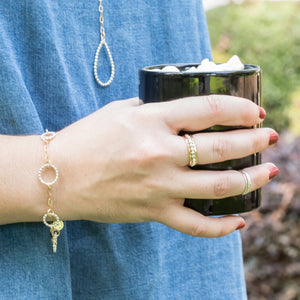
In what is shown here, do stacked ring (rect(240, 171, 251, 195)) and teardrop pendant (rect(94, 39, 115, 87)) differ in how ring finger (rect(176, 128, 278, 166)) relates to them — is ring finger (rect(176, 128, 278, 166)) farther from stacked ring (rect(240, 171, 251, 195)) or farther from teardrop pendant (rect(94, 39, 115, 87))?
teardrop pendant (rect(94, 39, 115, 87))

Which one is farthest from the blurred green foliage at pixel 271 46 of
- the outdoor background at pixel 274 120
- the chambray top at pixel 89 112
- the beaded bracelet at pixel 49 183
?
the beaded bracelet at pixel 49 183

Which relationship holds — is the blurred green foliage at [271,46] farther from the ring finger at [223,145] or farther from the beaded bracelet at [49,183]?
the beaded bracelet at [49,183]

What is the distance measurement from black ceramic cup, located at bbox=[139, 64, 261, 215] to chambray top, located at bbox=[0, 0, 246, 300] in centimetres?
20

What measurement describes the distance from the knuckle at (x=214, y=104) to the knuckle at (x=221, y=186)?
112 mm

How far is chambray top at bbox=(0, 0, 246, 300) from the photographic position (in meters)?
0.90

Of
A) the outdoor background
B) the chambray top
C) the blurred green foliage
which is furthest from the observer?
the blurred green foliage

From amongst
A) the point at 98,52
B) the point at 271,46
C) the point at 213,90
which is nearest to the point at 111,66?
the point at 98,52

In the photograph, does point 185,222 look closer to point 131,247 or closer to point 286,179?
point 131,247

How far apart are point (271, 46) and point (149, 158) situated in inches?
245

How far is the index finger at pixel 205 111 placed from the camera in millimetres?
772

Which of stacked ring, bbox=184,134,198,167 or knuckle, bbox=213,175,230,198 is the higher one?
stacked ring, bbox=184,134,198,167

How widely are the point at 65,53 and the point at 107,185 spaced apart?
317 millimetres

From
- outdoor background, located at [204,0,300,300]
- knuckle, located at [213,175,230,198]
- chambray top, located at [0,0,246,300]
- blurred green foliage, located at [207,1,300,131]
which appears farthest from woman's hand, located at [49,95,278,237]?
blurred green foliage, located at [207,1,300,131]

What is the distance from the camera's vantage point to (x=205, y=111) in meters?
0.77
